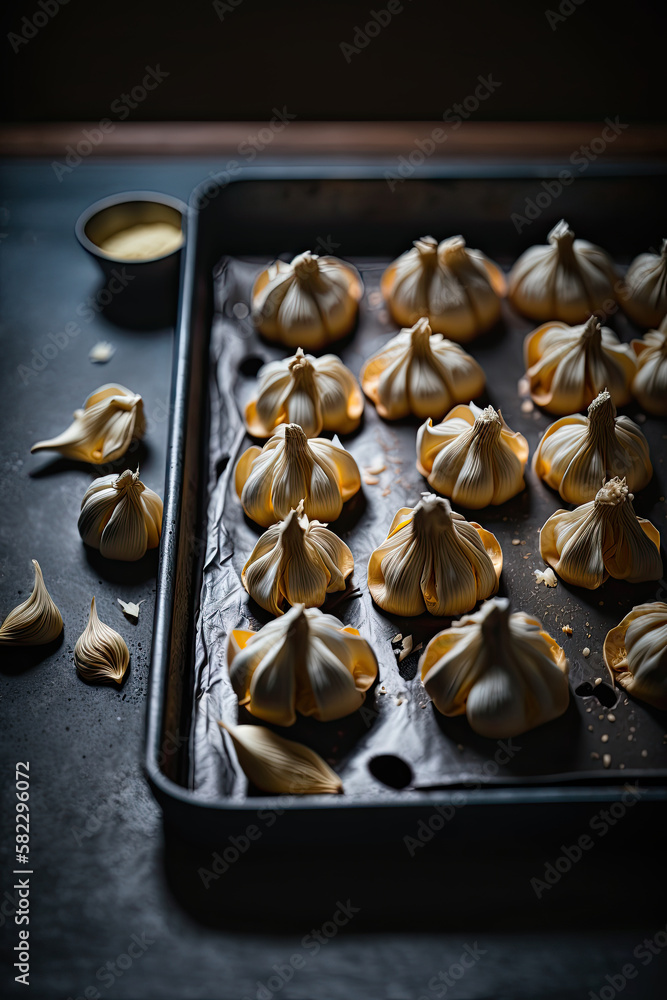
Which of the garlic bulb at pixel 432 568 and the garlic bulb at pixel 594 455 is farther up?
the garlic bulb at pixel 594 455

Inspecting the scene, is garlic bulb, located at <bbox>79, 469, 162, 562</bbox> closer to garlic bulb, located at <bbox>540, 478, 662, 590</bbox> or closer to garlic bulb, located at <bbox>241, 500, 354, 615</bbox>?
garlic bulb, located at <bbox>241, 500, 354, 615</bbox>

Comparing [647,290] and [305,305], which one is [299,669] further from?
[647,290]

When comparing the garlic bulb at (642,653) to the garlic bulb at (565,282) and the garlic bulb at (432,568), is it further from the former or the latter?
the garlic bulb at (565,282)

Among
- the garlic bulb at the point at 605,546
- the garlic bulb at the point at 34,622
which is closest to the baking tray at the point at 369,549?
the garlic bulb at the point at 605,546

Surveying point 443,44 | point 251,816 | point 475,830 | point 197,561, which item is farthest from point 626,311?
point 251,816

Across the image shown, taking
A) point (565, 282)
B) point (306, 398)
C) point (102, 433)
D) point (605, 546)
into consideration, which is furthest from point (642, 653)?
point (102, 433)
